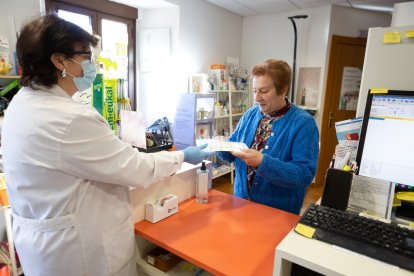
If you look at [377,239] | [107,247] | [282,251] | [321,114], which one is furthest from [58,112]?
[321,114]

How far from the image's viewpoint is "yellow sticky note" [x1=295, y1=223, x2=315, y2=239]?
30.5 inches

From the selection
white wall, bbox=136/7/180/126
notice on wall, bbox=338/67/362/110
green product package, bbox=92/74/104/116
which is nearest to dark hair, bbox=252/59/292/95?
green product package, bbox=92/74/104/116

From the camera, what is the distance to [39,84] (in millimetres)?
932

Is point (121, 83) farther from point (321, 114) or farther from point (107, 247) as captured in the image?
point (321, 114)

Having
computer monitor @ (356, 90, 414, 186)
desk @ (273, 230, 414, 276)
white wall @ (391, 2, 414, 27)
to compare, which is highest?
white wall @ (391, 2, 414, 27)

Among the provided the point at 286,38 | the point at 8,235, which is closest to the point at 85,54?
the point at 8,235

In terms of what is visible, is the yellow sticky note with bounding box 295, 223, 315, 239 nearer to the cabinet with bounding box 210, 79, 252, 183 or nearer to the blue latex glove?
the blue latex glove

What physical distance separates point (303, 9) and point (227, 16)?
3.43 feet

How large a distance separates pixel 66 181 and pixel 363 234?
2.90 feet

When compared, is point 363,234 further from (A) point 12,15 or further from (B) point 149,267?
(A) point 12,15

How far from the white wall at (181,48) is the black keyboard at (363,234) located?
278 cm

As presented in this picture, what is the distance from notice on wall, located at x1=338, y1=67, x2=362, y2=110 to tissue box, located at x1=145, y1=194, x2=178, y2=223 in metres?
3.52

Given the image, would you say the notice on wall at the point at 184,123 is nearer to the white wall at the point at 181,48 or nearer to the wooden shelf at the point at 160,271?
the white wall at the point at 181,48

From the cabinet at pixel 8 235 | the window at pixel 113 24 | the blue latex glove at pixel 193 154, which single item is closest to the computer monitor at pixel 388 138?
the blue latex glove at pixel 193 154
